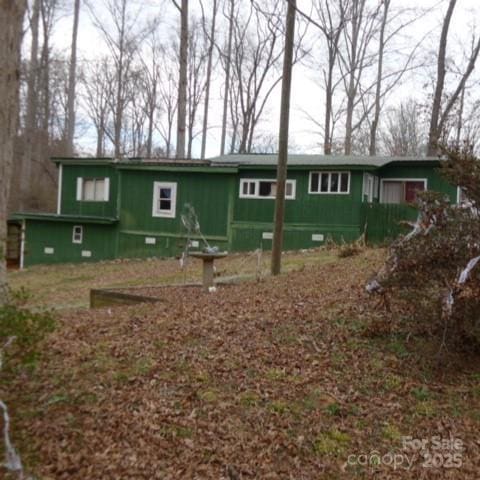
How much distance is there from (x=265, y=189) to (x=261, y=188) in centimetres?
15

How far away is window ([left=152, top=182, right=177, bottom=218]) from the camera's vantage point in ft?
64.6

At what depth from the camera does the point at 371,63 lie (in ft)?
95.0

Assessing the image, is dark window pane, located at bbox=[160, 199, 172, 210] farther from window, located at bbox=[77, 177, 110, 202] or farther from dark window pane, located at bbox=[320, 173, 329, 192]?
dark window pane, located at bbox=[320, 173, 329, 192]

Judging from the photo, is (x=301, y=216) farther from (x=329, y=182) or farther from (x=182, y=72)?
(x=182, y=72)

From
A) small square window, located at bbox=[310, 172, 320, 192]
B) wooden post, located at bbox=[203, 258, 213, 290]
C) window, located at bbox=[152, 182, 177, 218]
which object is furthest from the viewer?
window, located at bbox=[152, 182, 177, 218]

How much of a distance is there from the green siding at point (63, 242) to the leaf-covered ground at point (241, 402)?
1432 centimetres

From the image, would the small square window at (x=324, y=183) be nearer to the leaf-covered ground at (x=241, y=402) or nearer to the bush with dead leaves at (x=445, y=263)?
the leaf-covered ground at (x=241, y=402)

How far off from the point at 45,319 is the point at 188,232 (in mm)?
15059

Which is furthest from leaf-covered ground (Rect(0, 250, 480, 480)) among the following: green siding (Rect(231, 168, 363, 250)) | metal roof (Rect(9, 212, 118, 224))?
metal roof (Rect(9, 212, 118, 224))

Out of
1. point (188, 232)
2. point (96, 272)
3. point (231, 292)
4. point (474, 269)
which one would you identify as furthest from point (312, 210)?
point (474, 269)

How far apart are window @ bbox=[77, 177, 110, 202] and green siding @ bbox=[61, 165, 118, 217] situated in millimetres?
131

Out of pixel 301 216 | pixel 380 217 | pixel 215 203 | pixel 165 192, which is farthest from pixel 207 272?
pixel 165 192

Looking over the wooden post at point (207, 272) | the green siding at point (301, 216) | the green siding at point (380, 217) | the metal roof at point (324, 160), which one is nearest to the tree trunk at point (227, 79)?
the metal roof at point (324, 160)

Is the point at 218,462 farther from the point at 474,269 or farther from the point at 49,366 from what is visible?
the point at 474,269
